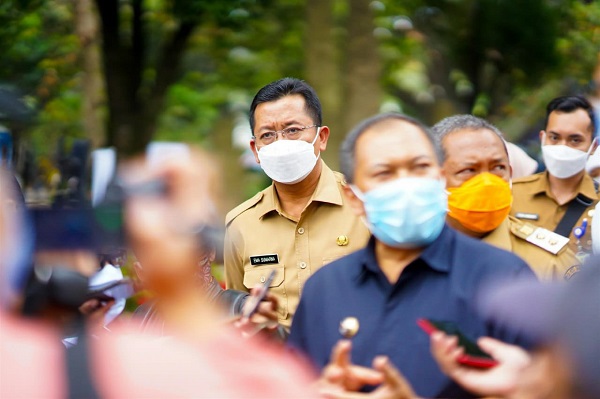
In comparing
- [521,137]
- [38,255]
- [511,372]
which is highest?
[38,255]

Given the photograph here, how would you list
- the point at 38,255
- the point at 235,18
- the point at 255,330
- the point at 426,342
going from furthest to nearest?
the point at 235,18, the point at 255,330, the point at 426,342, the point at 38,255

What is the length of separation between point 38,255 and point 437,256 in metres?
1.44

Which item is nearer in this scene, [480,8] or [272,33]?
[480,8]

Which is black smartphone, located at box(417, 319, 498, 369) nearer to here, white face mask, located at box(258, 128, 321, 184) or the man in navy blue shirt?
the man in navy blue shirt

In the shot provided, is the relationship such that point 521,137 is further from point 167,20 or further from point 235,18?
point 167,20

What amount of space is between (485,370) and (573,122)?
11.7 feet

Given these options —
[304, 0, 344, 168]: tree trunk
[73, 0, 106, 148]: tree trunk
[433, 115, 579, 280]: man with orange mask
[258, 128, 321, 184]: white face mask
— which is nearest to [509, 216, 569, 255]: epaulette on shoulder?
[433, 115, 579, 280]: man with orange mask

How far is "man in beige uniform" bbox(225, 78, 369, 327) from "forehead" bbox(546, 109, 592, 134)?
1.62 meters

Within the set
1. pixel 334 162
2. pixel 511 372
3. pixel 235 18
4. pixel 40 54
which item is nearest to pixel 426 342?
pixel 511 372

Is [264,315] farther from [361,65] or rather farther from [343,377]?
[361,65]

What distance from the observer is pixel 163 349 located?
1.96 metres

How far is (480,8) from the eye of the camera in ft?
42.5

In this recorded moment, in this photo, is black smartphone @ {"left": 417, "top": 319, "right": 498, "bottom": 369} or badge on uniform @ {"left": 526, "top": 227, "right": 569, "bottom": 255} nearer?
black smartphone @ {"left": 417, "top": 319, "right": 498, "bottom": 369}

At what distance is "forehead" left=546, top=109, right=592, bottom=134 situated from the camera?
5840mm
